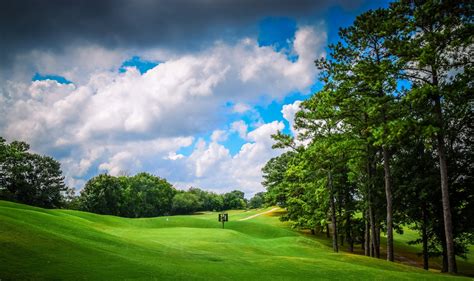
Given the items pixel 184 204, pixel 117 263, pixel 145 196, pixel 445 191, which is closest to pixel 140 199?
pixel 145 196

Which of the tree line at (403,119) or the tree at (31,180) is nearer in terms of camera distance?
the tree line at (403,119)

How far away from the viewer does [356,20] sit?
80.3ft

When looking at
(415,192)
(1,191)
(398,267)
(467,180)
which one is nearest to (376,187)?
(415,192)

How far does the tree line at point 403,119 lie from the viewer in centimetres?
1897

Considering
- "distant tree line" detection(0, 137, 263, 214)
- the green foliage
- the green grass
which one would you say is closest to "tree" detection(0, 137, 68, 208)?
"distant tree line" detection(0, 137, 263, 214)

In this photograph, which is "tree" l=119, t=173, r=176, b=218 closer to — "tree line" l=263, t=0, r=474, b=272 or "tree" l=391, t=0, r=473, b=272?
"tree line" l=263, t=0, r=474, b=272

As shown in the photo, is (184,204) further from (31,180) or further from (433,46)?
(433,46)

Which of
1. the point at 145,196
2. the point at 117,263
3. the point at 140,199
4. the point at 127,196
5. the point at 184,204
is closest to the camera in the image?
the point at 117,263

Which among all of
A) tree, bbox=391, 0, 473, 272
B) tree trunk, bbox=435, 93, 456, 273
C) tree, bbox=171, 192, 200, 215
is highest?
tree, bbox=391, 0, 473, 272

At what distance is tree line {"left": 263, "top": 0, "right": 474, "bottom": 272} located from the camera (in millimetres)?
18969

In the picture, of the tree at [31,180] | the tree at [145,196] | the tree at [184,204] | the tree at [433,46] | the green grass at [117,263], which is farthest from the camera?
the tree at [184,204]

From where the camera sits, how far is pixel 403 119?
2005cm

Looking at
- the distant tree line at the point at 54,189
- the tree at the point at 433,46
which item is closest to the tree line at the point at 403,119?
the tree at the point at 433,46

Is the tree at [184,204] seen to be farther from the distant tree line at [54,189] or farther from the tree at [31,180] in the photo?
the tree at [31,180]
